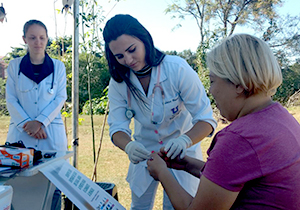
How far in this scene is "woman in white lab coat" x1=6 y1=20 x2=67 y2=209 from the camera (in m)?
2.43

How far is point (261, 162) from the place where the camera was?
0.95 m

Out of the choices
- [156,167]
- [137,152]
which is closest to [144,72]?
[137,152]

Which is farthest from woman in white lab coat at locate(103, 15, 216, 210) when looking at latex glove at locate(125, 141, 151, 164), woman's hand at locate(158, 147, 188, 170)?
woman's hand at locate(158, 147, 188, 170)

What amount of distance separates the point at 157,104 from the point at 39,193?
0.82 metres

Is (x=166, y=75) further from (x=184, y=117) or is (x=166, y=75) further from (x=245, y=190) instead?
(x=245, y=190)

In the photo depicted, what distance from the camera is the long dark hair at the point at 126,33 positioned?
5.56 feet

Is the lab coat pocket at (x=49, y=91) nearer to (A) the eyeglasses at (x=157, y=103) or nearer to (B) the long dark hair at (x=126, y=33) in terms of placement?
(B) the long dark hair at (x=126, y=33)

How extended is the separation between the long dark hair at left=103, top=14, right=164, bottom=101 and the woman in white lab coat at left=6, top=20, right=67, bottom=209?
2.84 feet

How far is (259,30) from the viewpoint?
13.1m

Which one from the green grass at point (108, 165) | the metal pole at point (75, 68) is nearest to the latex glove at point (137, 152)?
the metal pole at point (75, 68)

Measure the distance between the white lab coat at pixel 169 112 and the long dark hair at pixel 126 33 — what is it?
43mm

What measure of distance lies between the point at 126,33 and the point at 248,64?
2.77 ft

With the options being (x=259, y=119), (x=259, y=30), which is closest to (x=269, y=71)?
(x=259, y=119)

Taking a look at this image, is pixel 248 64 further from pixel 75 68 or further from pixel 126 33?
pixel 75 68
